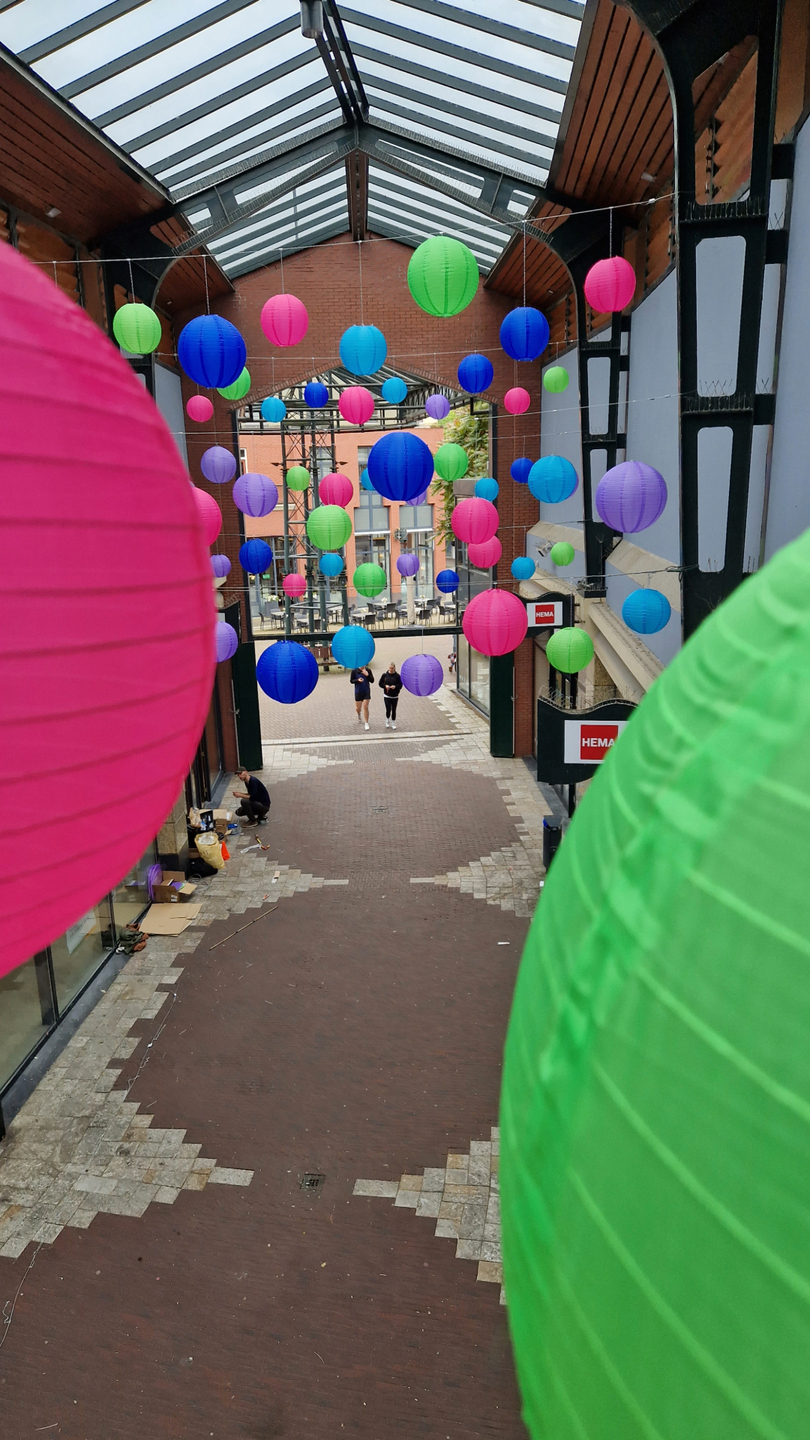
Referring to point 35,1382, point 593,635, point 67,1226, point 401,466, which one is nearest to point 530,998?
point 35,1382

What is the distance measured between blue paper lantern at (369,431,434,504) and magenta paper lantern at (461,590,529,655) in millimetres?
1252

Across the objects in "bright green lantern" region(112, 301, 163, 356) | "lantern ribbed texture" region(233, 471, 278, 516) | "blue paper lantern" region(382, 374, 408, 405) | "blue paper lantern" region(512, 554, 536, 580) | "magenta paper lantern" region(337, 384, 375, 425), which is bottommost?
"blue paper lantern" region(512, 554, 536, 580)

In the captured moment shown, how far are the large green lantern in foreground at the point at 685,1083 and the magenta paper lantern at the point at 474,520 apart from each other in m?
9.40

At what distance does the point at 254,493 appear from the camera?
1120 centimetres

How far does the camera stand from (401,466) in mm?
7996

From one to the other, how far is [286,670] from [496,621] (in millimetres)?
2058

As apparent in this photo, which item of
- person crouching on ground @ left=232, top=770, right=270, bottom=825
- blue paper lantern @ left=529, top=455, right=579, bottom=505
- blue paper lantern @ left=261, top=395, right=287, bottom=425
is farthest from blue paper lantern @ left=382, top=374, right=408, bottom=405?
person crouching on ground @ left=232, top=770, right=270, bottom=825

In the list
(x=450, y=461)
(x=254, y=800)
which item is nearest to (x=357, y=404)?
(x=450, y=461)

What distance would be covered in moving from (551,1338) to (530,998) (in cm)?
24

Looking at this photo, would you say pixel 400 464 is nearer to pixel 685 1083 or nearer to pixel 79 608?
pixel 79 608

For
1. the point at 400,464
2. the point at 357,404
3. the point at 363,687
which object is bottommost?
the point at 363,687

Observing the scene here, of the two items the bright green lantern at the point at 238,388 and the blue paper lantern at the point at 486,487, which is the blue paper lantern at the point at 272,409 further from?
the blue paper lantern at the point at 486,487

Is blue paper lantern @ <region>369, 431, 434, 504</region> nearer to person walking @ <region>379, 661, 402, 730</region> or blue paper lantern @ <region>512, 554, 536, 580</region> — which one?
blue paper lantern @ <region>512, 554, 536, 580</region>

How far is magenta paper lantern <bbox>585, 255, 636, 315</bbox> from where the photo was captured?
753cm
